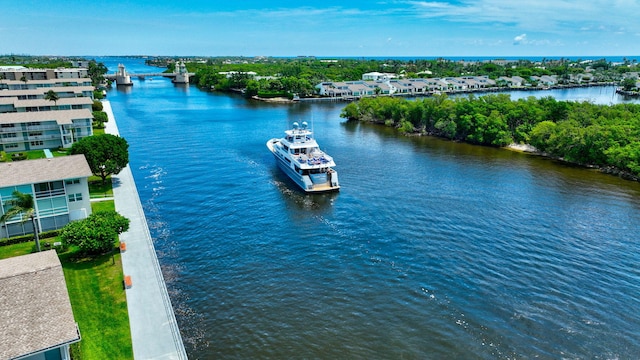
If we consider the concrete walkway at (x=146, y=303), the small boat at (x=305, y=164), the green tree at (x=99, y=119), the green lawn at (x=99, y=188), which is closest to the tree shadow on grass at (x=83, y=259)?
the concrete walkway at (x=146, y=303)

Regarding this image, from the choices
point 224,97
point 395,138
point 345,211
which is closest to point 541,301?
point 345,211

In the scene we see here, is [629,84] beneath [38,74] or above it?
beneath

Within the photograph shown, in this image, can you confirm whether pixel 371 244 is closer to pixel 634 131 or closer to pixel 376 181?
pixel 376 181

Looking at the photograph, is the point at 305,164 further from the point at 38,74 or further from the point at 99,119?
the point at 38,74

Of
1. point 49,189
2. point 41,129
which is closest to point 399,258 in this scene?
point 49,189

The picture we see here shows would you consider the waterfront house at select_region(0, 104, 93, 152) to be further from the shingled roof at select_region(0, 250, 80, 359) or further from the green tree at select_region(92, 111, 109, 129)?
the shingled roof at select_region(0, 250, 80, 359)

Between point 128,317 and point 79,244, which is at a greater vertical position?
point 79,244

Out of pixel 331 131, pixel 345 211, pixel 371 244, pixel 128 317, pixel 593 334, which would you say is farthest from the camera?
pixel 331 131

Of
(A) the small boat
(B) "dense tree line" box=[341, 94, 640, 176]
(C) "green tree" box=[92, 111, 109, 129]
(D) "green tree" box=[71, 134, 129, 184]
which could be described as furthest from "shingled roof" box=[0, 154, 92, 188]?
(B) "dense tree line" box=[341, 94, 640, 176]
